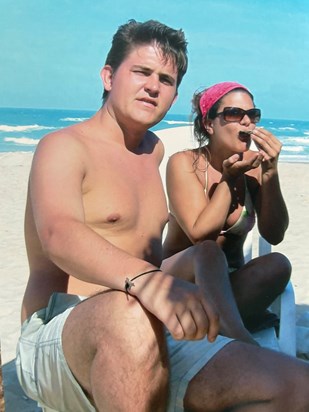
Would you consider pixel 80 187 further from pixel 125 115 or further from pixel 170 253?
pixel 170 253

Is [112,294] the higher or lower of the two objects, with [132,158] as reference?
lower

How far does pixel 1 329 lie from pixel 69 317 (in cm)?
265

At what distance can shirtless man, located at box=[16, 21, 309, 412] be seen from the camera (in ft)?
4.91

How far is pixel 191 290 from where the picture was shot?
155 cm

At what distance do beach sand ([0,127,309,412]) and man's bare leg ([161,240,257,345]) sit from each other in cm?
107

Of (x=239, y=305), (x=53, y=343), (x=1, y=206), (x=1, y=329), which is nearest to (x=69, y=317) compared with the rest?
(x=53, y=343)

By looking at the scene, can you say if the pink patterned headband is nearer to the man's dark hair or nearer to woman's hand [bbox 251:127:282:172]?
woman's hand [bbox 251:127:282:172]

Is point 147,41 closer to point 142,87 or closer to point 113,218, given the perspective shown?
point 142,87

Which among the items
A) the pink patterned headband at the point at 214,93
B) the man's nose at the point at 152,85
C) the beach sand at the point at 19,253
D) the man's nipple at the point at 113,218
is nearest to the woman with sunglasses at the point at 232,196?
the pink patterned headband at the point at 214,93

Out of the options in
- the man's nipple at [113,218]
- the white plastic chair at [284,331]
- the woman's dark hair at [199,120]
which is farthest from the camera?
the woman's dark hair at [199,120]

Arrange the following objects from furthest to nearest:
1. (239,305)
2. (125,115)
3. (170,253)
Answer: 1. (170,253)
2. (239,305)
3. (125,115)

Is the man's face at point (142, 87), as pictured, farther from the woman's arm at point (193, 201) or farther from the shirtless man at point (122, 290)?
the woman's arm at point (193, 201)

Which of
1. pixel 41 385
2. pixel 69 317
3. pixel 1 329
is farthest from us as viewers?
pixel 1 329

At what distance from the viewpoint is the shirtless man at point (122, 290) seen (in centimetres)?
150
